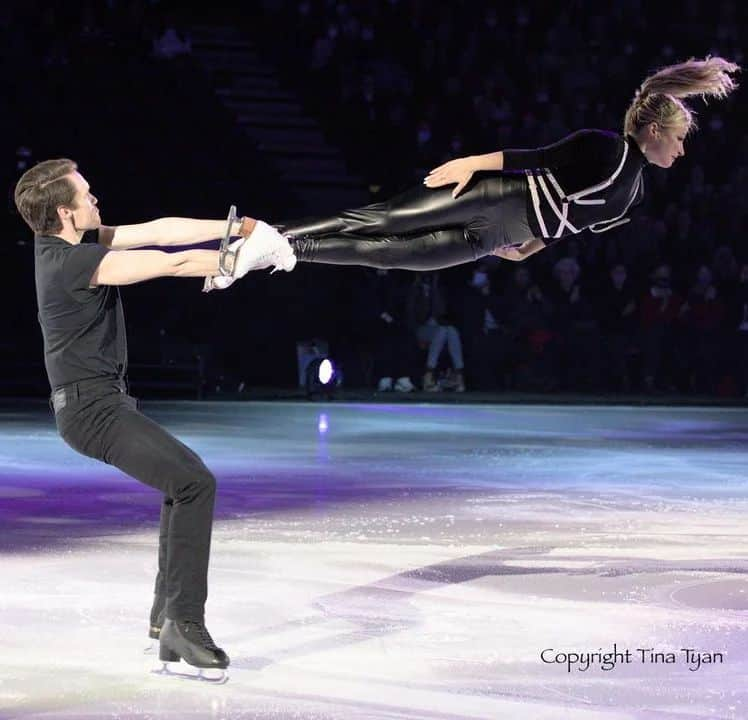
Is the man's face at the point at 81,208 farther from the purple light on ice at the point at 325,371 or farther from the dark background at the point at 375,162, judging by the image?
the dark background at the point at 375,162

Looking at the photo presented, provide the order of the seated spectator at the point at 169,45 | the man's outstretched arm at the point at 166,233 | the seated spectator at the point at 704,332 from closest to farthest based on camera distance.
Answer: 1. the man's outstretched arm at the point at 166,233
2. the seated spectator at the point at 704,332
3. the seated spectator at the point at 169,45

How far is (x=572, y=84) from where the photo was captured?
19.7 metres

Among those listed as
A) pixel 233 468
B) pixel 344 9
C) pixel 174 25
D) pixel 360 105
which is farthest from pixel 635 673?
pixel 174 25

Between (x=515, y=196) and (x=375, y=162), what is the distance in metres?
13.8

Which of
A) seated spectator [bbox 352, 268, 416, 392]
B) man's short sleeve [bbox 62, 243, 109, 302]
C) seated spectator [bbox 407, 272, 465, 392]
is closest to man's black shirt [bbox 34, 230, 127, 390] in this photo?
man's short sleeve [bbox 62, 243, 109, 302]

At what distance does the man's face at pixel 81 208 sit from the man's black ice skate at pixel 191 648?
132cm

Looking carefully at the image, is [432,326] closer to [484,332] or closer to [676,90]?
[484,332]

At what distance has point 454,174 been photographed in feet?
18.9

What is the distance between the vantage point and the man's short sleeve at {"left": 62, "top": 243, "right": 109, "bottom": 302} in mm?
4348

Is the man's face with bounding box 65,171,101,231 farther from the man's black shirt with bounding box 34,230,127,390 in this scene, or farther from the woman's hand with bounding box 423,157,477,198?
the woman's hand with bounding box 423,157,477,198

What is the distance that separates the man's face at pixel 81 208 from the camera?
4.48 meters

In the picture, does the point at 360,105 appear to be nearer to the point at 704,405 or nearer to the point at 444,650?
the point at 704,405

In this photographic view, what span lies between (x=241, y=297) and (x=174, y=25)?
261 inches

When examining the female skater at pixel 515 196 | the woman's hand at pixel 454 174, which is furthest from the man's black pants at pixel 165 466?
the woman's hand at pixel 454 174
